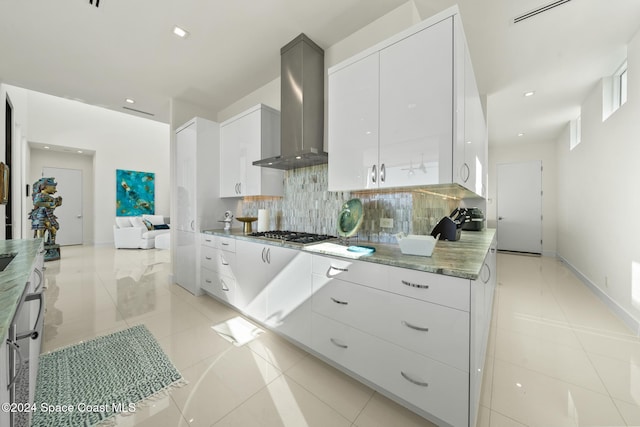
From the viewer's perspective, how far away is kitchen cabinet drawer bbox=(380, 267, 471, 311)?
1108 millimetres

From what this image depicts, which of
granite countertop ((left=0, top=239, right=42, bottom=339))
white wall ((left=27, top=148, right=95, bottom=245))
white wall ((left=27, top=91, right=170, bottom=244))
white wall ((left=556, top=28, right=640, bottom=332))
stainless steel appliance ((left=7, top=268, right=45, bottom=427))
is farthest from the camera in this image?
white wall ((left=27, top=148, right=95, bottom=245))

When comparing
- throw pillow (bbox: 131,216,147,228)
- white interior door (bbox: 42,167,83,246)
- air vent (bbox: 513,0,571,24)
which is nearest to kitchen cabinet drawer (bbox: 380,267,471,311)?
air vent (bbox: 513,0,571,24)

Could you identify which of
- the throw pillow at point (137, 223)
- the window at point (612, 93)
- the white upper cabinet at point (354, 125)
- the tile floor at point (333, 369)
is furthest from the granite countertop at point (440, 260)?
the throw pillow at point (137, 223)

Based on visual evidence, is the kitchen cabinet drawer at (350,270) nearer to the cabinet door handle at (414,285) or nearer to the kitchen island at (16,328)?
the cabinet door handle at (414,285)

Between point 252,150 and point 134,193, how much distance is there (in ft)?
23.9

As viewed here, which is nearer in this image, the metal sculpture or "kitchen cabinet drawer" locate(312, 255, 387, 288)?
"kitchen cabinet drawer" locate(312, 255, 387, 288)

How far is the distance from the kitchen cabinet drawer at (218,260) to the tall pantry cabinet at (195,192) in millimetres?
157

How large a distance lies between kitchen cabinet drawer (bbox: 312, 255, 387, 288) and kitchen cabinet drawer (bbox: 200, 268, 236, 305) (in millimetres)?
1309

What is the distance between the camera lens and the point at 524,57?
276 centimetres

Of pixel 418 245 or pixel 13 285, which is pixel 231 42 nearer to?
pixel 13 285

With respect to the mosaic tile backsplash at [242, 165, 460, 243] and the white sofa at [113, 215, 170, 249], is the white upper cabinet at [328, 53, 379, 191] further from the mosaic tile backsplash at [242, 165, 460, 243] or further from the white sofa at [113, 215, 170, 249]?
the white sofa at [113, 215, 170, 249]

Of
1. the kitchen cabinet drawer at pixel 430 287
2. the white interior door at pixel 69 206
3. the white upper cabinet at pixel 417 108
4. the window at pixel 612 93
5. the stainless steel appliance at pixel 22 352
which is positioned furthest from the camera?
the white interior door at pixel 69 206

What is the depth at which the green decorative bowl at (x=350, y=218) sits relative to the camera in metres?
1.99

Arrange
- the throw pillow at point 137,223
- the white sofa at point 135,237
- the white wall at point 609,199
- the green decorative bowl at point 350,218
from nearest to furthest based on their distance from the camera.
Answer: the green decorative bowl at point 350,218
the white wall at point 609,199
the white sofa at point 135,237
the throw pillow at point 137,223
